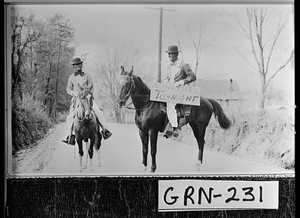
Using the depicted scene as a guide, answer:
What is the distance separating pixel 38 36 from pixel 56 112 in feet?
0.72

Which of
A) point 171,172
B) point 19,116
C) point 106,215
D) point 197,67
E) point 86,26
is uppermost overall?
point 86,26

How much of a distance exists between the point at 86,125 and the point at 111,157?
11cm

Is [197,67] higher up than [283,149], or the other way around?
[197,67]

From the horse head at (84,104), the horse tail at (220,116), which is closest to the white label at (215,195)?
the horse tail at (220,116)

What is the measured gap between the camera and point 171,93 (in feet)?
3.40

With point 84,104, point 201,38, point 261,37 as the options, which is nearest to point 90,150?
point 84,104

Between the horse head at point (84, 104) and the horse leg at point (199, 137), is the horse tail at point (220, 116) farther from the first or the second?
the horse head at point (84, 104)

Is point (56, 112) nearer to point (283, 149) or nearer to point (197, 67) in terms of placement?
point (197, 67)

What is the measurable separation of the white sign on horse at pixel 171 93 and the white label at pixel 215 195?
0.23 metres

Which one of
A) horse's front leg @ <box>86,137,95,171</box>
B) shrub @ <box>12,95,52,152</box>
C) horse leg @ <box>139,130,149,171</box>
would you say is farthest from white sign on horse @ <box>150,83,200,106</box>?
shrub @ <box>12,95,52,152</box>

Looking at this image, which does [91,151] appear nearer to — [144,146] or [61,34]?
[144,146]

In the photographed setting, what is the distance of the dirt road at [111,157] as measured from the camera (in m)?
1.03

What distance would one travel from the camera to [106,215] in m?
1.04
